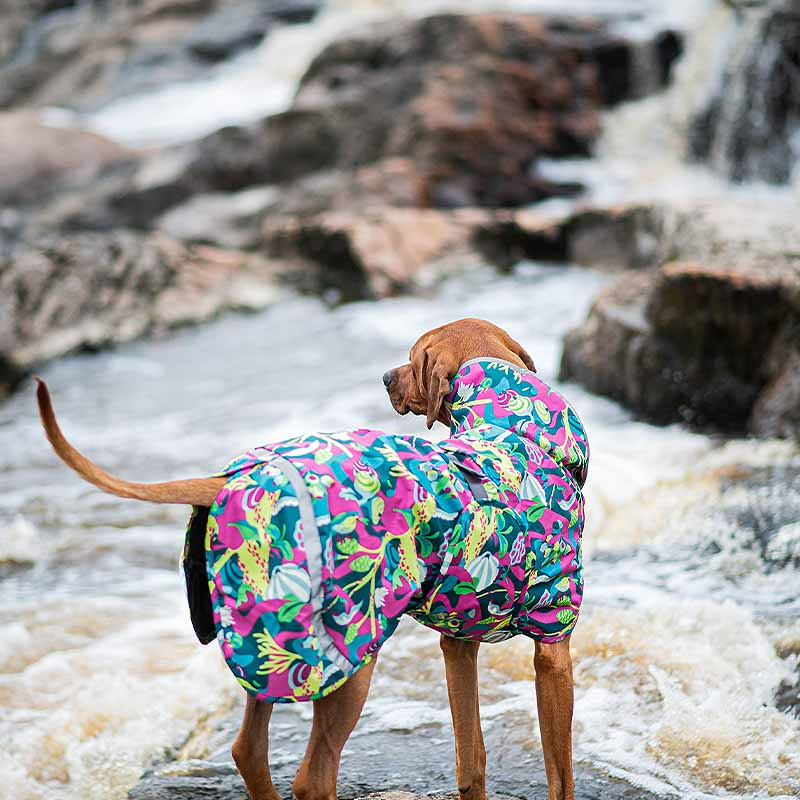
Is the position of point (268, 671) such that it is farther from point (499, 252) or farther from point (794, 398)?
point (499, 252)

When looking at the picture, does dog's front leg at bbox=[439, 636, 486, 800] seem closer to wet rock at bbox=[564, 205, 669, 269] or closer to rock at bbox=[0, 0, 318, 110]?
wet rock at bbox=[564, 205, 669, 269]

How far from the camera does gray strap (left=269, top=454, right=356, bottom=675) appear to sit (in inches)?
103

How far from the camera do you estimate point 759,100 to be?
14.4 metres

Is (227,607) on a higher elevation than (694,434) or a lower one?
higher

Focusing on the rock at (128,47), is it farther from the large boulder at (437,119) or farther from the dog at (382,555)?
the dog at (382,555)

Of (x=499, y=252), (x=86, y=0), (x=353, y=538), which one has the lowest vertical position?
(x=499, y=252)

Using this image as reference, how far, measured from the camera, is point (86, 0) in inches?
1108

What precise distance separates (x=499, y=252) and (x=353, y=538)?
11251mm

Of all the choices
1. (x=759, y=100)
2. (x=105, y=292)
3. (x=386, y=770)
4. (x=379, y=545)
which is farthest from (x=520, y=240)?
(x=379, y=545)

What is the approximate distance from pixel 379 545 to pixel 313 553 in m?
0.20

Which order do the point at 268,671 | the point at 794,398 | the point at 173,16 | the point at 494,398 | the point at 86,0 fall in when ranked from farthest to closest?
the point at 86,0, the point at 173,16, the point at 794,398, the point at 494,398, the point at 268,671

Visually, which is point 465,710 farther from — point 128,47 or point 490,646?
point 128,47

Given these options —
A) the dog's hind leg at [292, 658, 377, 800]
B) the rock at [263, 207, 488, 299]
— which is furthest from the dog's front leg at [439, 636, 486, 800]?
the rock at [263, 207, 488, 299]

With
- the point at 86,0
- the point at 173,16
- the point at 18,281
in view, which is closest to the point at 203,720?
the point at 18,281
